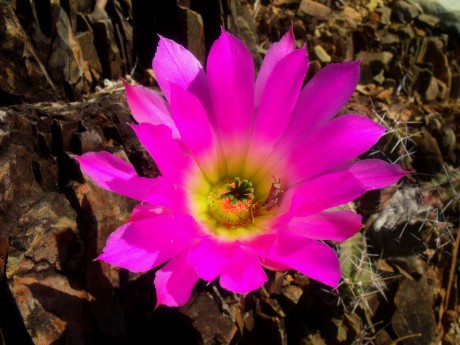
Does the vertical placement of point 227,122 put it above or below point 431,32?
above

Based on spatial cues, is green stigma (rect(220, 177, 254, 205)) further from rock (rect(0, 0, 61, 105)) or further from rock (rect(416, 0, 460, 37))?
rock (rect(416, 0, 460, 37))

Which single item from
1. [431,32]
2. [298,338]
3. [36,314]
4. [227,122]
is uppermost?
[227,122]

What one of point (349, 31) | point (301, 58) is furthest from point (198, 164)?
point (349, 31)

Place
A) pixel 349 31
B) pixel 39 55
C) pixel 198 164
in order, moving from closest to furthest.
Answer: pixel 198 164
pixel 39 55
pixel 349 31

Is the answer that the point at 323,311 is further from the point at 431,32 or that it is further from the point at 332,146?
the point at 431,32

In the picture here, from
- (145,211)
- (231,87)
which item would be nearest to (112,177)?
(145,211)

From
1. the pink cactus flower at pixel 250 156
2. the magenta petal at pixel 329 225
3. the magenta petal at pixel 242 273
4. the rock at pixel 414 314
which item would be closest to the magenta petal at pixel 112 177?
the pink cactus flower at pixel 250 156

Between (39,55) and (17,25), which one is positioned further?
(39,55)
